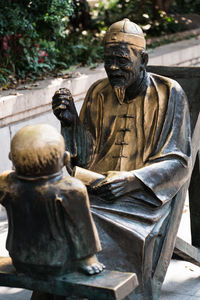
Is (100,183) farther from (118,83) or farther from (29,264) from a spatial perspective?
(29,264)

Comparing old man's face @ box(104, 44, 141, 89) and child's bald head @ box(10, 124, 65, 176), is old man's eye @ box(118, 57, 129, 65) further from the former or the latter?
child's bald head @ box(10, 124, 65, 176)

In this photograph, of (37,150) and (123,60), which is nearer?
(37,150)

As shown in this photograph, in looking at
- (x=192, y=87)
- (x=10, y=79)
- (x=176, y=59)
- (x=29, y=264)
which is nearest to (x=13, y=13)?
(x=10, y=79)

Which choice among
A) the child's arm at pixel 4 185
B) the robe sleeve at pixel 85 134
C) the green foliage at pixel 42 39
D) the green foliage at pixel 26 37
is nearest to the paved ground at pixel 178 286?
the robe sleeve at pixel 85 134

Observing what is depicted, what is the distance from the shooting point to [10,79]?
8.48 meters

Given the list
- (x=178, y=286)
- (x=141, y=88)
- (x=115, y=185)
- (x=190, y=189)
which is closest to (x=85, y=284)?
(x=115, y=185)

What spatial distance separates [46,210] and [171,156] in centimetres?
136

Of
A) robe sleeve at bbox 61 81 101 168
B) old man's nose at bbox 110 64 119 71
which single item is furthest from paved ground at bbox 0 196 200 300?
old man's nose at bbox 110 64 119 71

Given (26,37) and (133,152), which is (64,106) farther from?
(26,37)

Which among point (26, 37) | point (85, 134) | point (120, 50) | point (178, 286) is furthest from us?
point (26, 37)

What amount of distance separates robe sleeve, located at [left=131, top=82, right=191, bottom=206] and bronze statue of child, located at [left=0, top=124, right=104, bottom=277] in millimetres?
997

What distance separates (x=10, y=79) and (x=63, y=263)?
16.5 ft

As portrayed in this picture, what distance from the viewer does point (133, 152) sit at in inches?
192

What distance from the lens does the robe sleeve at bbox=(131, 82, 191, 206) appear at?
4621 millimetres
